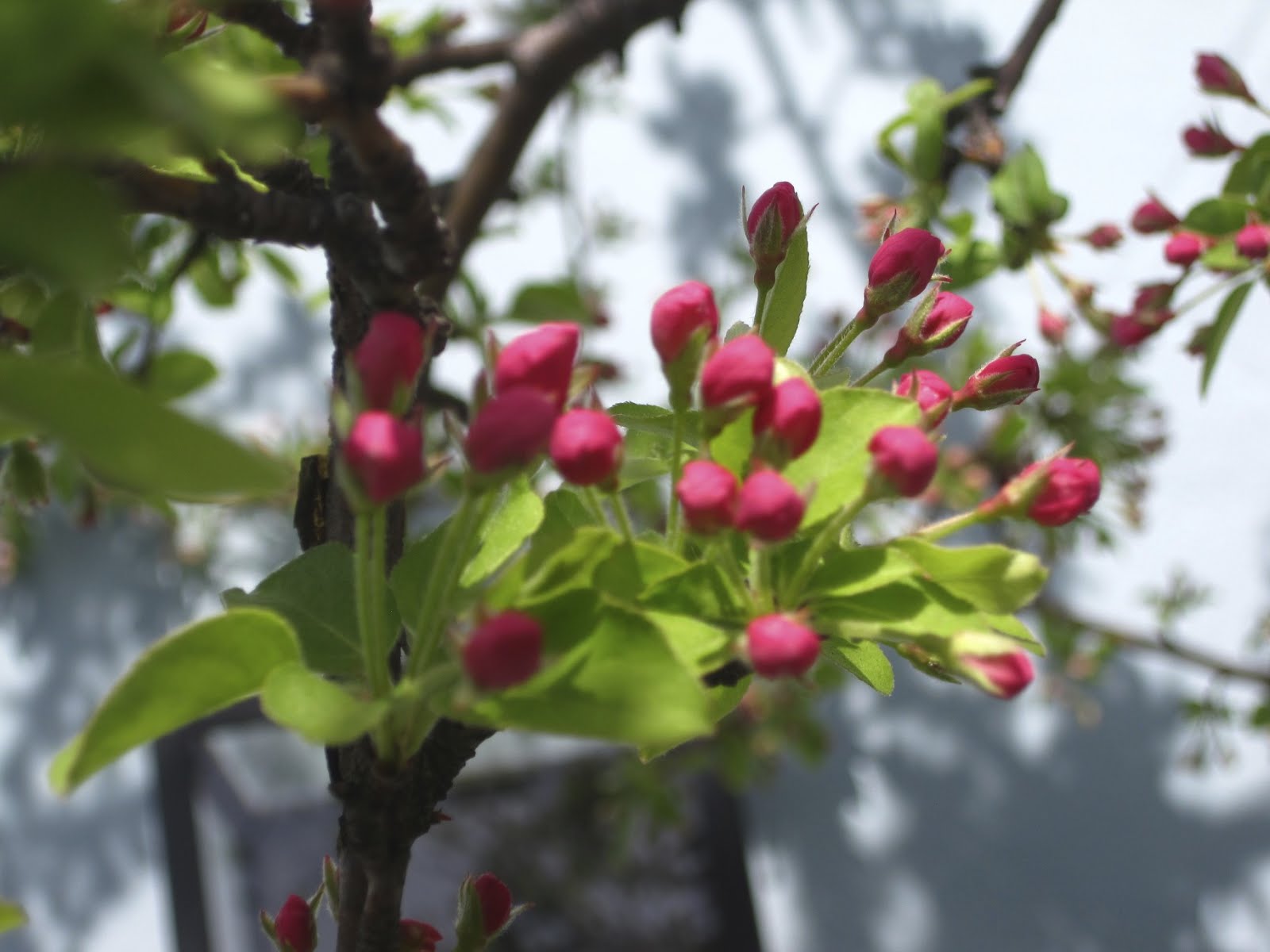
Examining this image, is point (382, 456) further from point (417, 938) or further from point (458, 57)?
point (458, 57)

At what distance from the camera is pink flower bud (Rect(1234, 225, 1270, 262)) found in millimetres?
606

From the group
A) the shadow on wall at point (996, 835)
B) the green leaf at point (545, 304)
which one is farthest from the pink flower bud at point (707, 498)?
the shadow on wall at point (996, 835)

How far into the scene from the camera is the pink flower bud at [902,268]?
1.22ft

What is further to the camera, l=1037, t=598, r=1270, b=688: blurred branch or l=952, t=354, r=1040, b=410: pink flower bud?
l=1037, t=598, r=1270, b=688: blurred branch

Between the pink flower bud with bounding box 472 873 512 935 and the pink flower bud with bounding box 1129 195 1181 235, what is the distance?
24.3 inches

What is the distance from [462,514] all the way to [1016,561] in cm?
15

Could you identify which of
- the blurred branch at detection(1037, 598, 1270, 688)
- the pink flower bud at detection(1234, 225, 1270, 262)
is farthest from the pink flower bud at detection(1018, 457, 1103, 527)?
the blurred branch at detection(1037, 598, 1270, 688)

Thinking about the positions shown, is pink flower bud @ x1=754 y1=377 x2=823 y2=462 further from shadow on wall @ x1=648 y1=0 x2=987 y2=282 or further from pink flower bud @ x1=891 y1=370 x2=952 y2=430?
shadow on wall @ x1=648 y1=0 x2=987 y2=282

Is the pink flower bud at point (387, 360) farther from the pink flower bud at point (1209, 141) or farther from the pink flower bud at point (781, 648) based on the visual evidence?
the pink flower bud at point (1209, 141)

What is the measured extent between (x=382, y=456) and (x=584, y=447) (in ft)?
0.18

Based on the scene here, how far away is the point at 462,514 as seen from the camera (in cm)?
28

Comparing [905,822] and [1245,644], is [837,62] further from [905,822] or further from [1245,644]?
[905,822]

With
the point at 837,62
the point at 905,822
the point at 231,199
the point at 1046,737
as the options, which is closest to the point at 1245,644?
the point at 1046,737

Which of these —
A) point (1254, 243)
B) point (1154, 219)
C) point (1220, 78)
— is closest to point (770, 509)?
point (1254, 243)
